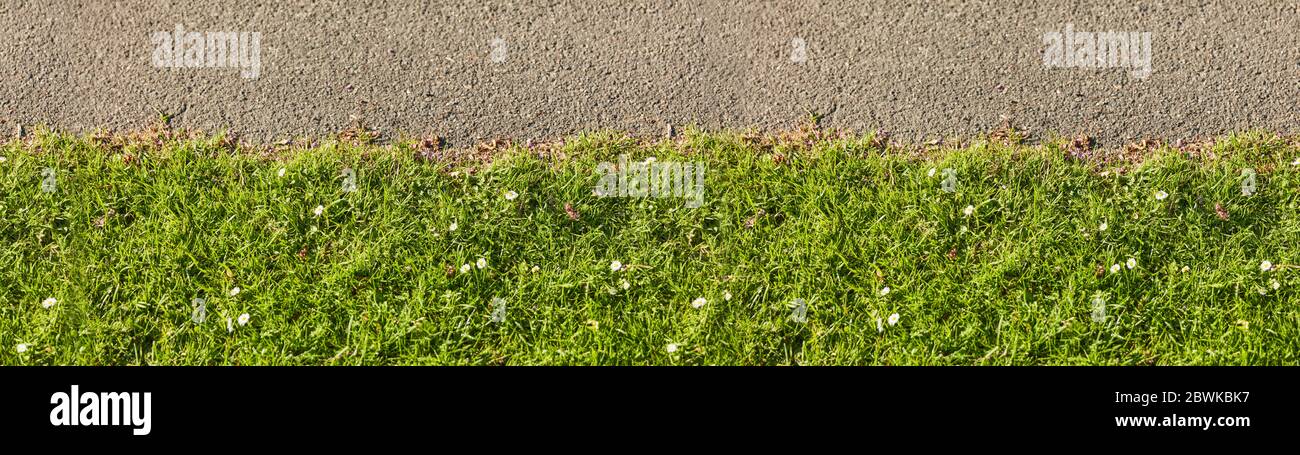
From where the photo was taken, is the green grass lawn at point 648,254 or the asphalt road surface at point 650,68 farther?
the asphalt road surface at point 650,68

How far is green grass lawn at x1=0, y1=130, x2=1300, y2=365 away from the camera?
3.23m

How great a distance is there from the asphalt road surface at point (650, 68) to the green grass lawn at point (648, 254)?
0.14 m

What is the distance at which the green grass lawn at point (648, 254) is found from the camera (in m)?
3.23

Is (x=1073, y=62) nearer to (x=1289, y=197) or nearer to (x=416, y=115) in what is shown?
(x=1289, y=197)

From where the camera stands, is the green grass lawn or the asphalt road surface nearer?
the green grass lawn

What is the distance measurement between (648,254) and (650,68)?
2.94ft

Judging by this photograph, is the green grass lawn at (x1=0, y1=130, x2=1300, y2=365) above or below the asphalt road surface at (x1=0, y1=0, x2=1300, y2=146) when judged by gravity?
below

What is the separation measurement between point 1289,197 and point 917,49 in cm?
143

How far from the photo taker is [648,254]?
134 inches

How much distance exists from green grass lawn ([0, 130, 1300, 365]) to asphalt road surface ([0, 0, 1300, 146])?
5.5 inches

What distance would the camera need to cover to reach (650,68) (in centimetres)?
392

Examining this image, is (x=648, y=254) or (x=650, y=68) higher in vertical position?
(x=650, y=68)

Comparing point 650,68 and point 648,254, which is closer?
point 648,254
